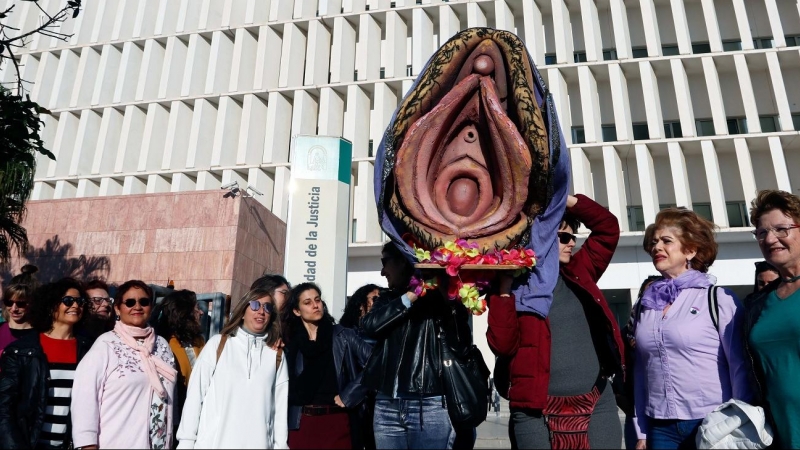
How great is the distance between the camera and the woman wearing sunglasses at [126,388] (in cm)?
369

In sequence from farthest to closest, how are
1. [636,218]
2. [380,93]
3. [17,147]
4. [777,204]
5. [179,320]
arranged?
[380,93], [636,218], [17,147], [179,320], [777,204]

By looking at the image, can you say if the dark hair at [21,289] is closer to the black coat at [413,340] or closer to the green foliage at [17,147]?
the green foliage at [17,147]

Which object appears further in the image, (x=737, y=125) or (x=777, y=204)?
(x=737, y=125)

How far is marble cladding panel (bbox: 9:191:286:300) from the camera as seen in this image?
16.4 metres

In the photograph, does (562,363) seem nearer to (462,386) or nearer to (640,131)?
(462,386)

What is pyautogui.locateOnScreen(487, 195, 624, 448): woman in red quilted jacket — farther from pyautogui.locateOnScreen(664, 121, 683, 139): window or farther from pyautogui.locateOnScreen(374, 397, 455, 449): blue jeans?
pyautogui.locateOnScreen(664, 121, 683, 139): window

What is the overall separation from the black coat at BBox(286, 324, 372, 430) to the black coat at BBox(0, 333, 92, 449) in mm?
1678

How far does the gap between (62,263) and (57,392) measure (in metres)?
15.5

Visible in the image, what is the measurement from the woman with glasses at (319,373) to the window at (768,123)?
23.5 meters

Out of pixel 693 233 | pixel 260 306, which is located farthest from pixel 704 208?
pixel 260 306

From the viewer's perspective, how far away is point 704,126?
23641 mm

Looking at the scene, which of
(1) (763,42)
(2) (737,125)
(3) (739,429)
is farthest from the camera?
(1) (763,42)

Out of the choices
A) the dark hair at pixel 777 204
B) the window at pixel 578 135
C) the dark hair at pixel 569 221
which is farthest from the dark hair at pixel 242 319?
the window at pixel 578 135

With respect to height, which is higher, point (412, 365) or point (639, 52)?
point (639, 52)
